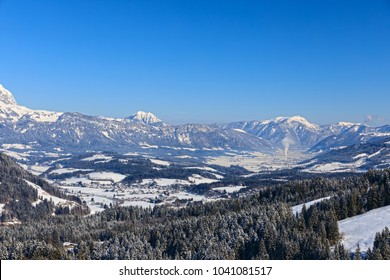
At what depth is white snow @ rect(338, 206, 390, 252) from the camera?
75.8 meters

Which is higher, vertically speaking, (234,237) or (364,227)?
(364,227)

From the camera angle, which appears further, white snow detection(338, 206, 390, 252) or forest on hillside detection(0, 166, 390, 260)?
white snow detection(338, 206, 390, 252)

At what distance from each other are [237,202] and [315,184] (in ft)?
90.8

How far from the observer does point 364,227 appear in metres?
83.2

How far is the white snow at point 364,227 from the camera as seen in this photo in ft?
249

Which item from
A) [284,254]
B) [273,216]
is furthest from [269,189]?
[284,254]

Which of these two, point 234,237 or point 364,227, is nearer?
point 364,227

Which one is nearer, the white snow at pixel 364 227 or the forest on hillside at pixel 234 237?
the forest on hillside at pixel 234 237

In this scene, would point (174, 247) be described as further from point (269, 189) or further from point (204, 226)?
point (269, 189)

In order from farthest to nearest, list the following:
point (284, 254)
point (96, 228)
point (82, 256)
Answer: point (96, 228) < point (82, 256) < point (284, 254)

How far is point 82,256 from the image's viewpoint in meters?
80.0
